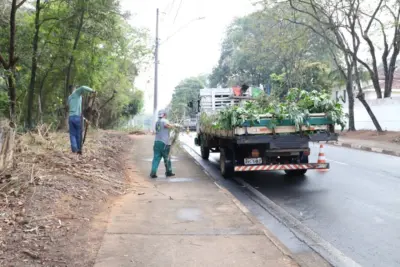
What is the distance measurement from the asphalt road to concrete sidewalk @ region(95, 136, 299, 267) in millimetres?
1027

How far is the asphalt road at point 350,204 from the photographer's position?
17.0ft

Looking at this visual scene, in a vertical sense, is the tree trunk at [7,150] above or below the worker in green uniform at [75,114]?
below

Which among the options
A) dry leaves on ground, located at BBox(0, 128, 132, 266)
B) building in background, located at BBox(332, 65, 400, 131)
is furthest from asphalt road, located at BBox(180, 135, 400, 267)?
building in background, located at BBox(332, 65, 400, 131)

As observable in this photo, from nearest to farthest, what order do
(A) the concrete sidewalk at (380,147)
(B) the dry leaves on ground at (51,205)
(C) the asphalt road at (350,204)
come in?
(B) the dry leaves on ground at (51,205) → (C) the asphalt road at (350,204) → (A) the concrete sidewalk at (380,147)

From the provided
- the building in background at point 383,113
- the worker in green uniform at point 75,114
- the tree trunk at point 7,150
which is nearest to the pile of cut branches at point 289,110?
the worker in green uniform at point 75,114

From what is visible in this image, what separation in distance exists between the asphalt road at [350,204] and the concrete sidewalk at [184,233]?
40.4 inches

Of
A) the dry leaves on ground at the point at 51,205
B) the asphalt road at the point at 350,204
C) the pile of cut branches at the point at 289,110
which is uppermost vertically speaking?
the pile of cut branches at the point at 289,110

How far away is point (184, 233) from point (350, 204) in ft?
11.7

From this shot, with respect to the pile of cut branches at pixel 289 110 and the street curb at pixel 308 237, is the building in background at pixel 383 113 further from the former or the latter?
the street curb at pixel 308 237

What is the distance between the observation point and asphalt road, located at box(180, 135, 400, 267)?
5.17 meters

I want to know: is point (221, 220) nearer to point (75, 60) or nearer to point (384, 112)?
point (75, 60)

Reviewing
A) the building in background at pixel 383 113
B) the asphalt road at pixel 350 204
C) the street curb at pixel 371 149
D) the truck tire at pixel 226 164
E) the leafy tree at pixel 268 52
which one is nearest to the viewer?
the asphalt road at pixel 350 204

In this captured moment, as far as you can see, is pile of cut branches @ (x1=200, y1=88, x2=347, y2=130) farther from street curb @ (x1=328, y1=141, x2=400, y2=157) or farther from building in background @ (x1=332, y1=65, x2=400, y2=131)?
building in background @ (x1=332, y1=65, x2=400, y2=131)

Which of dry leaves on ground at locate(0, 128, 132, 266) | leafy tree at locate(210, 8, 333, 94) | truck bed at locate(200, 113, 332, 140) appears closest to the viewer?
dry leaves on ground at locate(0, 128, 132, 266)
